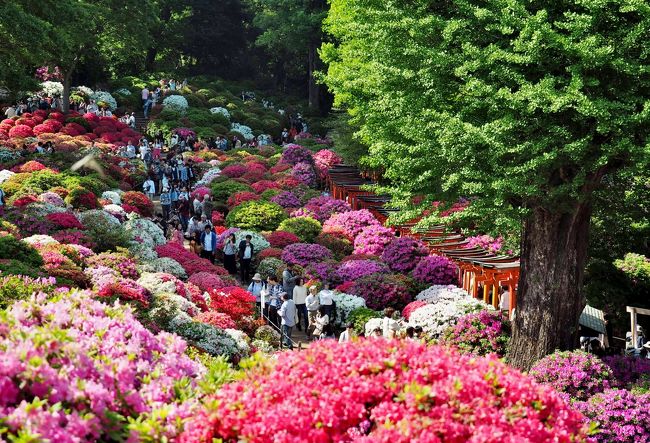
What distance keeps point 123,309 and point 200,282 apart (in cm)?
1158

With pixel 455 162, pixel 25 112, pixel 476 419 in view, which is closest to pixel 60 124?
pixel 25 112

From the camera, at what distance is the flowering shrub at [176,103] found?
50.4 m

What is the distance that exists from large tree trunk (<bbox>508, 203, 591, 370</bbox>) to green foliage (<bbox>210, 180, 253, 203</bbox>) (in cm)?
1808

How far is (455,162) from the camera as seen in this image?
13227 mm

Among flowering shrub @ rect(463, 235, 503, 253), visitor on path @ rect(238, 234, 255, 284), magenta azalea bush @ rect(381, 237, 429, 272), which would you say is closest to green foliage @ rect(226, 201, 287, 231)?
visitor on path @ rect(238, 234, 255, 284)

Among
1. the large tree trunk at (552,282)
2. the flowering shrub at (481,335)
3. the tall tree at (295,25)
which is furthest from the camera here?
the tall tree at (295,25)

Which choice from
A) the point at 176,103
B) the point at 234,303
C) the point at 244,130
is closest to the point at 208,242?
the point at 234,303

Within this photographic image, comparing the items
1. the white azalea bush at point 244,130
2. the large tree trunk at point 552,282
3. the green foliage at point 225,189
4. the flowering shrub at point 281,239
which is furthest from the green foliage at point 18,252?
the white azalea bush at point 244,130

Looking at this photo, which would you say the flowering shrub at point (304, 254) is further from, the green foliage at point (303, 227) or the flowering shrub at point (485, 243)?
the flowering shrub at point (485, 243)

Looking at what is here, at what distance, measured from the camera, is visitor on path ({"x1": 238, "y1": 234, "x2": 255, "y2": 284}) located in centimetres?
2188

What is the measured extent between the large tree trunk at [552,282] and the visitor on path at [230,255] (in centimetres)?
1044

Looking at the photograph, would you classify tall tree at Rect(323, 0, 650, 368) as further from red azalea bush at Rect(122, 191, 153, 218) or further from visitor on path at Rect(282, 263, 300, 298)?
red azalea bush at Rect(122, 191, 153, 218)

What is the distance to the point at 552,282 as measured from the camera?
1359 cm

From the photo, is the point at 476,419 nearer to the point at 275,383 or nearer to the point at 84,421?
the point at 275,383
